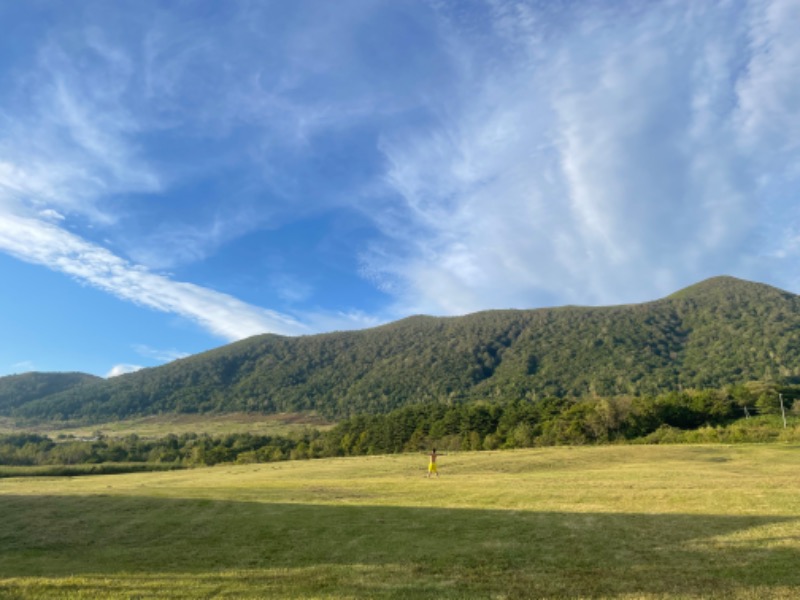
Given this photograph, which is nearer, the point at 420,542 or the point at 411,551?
the point at 411,551

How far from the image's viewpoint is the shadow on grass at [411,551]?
12.2m

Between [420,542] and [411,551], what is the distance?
1.25 m

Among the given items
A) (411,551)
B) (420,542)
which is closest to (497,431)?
(420,542)

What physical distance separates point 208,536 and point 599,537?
46.0ft

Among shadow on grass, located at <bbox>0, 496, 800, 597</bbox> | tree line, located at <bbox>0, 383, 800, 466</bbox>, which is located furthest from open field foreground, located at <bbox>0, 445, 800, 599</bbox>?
tree line, located at <bbox>0, 383, 800, 466</bbox>

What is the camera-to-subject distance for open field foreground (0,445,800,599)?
12.3 meters

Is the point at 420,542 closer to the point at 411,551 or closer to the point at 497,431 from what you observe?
the point at 411,551

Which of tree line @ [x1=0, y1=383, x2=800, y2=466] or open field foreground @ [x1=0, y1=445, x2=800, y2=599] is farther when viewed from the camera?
tree line @ [x1=0, y1=383, x2=800, y2=466]

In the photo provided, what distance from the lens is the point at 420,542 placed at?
17078 millimetres

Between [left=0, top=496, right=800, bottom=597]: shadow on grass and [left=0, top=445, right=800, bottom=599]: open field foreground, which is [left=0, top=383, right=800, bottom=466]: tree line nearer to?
[left=0, top=445, right=800, bottom=599]: open field foreground

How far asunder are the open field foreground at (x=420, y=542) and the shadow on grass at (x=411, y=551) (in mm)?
66

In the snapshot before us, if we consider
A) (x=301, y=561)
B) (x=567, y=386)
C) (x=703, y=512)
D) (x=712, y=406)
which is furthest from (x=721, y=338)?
(x=301, y=561)

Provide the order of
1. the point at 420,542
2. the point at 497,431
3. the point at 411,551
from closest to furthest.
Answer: the point at 411,551 < the point at 420,542 < the point at 497,431

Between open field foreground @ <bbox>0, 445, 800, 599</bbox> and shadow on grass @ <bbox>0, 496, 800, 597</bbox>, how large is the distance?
66 mm
